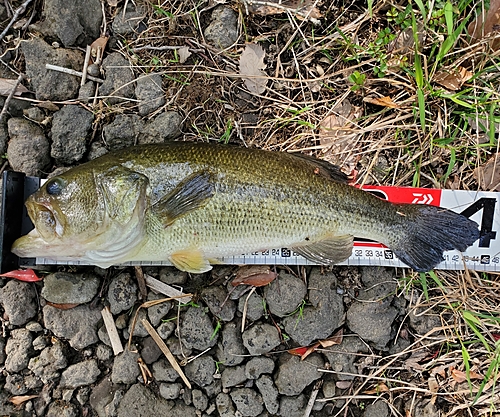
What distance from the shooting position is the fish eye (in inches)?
107

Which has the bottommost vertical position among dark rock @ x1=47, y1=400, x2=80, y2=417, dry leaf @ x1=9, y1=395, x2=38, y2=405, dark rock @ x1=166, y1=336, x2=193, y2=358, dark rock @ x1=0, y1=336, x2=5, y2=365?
dark rock @ x1=47, y1=400, x2=80, y2=417

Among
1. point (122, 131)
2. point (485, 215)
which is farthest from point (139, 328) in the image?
point (485, 215)

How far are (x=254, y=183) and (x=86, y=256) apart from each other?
1.28 meters

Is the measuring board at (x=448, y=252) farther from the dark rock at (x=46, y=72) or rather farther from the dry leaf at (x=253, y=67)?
the dark rock at (x=46, y=72)

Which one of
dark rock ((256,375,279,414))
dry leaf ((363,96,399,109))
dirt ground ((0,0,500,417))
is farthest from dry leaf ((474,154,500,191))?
dark rock ((256,375,279,414))

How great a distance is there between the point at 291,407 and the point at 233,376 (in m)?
0.54

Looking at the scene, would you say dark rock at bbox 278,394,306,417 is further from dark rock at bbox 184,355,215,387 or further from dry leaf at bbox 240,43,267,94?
dry leaf at bbox 240,43,267,94

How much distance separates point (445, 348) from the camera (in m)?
3.52

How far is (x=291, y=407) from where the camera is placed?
3.39 m

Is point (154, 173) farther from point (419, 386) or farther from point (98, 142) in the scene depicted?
point (419, 386)

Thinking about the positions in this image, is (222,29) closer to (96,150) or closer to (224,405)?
(96,150)

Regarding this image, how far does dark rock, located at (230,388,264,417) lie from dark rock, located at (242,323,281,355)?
34 centimetres

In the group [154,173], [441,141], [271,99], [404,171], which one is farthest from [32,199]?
[441,141]

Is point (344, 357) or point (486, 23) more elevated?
point (486, 23)
